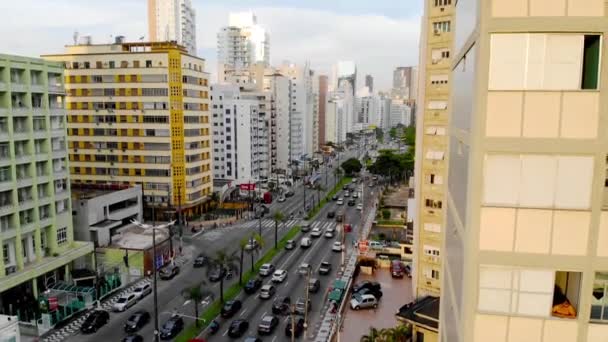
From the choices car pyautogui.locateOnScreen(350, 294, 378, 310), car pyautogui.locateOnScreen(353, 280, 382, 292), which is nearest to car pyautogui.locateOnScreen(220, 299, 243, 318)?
car pyautogui.locateOnScreen(350, 294, 378, 310)

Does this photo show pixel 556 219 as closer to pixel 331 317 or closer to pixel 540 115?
pixel 540 115

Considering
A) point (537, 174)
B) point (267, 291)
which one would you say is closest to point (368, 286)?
point (267, 291)

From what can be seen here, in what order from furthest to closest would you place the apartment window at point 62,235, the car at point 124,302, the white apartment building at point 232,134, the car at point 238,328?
1. the white apartment building at point 232,134
2. the apartment window at point 62,235
3. the car at point 124,302
4. the car at point 238,328

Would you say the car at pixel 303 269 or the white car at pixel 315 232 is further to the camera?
the white car at pixel 315 232

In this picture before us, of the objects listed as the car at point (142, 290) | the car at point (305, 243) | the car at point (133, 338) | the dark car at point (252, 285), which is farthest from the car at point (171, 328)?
the car at point (305, 243)

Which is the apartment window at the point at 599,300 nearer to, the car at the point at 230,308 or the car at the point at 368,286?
the car at the point at 230,308

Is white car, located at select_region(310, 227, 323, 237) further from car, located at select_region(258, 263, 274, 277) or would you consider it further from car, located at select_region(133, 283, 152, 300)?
car, located at select_region(133, 283, 152, 300)
